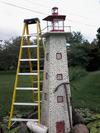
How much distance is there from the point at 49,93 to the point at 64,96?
47 cm

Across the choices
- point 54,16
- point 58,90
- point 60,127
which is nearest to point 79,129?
point 60,127

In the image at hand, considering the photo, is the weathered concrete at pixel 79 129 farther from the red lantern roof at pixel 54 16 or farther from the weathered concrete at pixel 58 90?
the red lantern roof at pixel 54 16

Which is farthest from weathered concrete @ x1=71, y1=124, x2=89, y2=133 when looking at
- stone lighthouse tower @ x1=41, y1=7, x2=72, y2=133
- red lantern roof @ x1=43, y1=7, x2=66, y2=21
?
red lantern roof @ x1=43, y1=7, x2=66, y2=21

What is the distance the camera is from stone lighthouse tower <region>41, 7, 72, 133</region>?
37.2 ft

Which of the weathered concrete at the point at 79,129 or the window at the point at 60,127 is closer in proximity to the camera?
the weathered concrete at the point at 79,129

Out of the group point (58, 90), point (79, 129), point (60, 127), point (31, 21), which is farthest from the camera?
point (31, 21)

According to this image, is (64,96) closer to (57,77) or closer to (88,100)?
(57,77)

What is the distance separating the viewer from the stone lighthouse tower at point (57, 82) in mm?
11344

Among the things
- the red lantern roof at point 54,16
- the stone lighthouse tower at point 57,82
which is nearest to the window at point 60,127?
the stone lighthouse tower at point 57,82

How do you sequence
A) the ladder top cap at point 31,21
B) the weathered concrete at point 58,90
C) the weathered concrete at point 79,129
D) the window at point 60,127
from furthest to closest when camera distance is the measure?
1. the ladder top cap at point 31,21
2. the window at point 60,127
3. the weathered concrete at point 58,90
4. the weathered concrete at point 79,129

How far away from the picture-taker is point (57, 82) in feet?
37.4

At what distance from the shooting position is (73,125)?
11.8 metres

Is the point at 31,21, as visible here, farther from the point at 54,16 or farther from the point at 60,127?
the point at 60,127

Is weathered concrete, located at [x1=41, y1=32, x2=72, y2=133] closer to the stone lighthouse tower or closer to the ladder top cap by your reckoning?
the stone lighthouse tower
